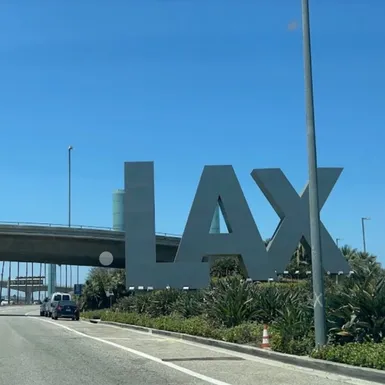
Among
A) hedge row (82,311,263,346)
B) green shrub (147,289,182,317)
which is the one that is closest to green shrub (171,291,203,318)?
hedge row (82,311,263,346)

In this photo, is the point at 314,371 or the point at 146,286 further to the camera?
the point at 146,286

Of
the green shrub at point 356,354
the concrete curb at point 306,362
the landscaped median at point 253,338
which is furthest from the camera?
the landscaped median at point 253,338

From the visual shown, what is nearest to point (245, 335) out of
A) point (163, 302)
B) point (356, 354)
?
point (356, 354)

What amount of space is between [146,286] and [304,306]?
2047 cm

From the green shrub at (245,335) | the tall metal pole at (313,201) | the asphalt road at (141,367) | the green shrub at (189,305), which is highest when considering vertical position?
the tall metal pole at (313,201)

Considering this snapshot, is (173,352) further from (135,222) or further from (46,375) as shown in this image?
(135,222)

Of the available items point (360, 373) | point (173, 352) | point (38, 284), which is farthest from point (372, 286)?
point (38, 284)

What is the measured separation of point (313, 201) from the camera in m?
14.3

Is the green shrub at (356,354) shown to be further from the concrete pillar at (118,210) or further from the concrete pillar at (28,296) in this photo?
the concrete pillar at (28,296)

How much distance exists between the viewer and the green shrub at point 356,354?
36.6 feet

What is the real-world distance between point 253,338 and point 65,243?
3723cm

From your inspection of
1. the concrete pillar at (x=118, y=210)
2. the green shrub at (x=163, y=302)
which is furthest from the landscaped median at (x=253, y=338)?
the concrete pillar at (x=118, y=210)

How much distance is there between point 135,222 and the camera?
34.8 m

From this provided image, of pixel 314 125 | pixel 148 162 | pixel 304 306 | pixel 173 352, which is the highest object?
pixel 148 162
